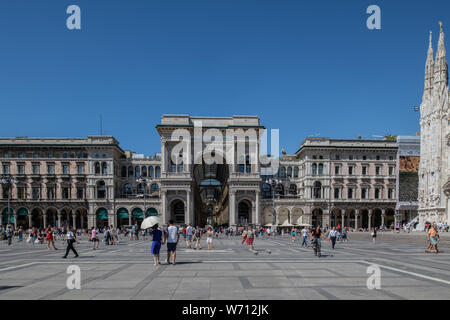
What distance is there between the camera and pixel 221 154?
272 feet

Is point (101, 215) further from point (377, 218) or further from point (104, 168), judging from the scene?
point (377, 218)

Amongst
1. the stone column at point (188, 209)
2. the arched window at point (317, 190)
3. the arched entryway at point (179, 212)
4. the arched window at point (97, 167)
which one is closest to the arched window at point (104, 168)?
the arched window at point (97, 167)

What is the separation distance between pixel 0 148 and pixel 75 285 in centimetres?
8351

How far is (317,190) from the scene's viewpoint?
84.4m

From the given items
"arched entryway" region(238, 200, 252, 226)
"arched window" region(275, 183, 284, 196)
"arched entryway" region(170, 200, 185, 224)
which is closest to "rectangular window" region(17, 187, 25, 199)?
"arched entryway" region(170, 200, 185, 224)

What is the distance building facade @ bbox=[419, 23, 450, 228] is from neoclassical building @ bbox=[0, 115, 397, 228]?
85.1ft

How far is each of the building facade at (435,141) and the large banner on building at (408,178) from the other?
61.0 ft

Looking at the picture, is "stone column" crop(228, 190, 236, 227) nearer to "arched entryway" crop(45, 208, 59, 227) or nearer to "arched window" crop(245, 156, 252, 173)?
"arched window" crop(245, 156, 252, 173)

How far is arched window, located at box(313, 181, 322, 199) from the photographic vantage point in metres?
84.1

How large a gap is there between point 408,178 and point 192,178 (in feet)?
140

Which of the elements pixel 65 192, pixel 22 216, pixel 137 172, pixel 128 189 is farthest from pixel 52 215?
pixel 137 172

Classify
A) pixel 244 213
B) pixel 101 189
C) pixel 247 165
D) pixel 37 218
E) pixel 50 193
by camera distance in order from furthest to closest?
pixel 244 213
pixel 101 189
pixel 247 165
pixel 50 193
pixel 37 218

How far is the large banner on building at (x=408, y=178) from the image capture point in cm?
7631
